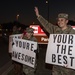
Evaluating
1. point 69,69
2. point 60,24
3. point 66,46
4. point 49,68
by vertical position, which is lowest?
point 49,68

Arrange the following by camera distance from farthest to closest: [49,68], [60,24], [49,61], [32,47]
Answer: [49,68] → [32,47] → [49,61] → [60,24]

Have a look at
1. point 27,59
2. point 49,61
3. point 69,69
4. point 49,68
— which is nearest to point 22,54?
point 27,59

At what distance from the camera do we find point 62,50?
628 cm

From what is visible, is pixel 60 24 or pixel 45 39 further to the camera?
pixel 45 39

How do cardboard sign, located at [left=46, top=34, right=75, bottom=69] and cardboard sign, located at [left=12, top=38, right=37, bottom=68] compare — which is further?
cardboard sign, located at [left=12, top=38, right=37, bottom=68]

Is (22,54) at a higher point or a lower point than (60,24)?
lower

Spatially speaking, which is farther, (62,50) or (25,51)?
(25,51)

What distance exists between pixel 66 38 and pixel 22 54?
6.08 feet

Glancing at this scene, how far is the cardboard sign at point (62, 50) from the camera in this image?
6.19 meters

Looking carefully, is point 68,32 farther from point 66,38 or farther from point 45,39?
point 45,39

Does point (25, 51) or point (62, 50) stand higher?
point (62, 50)

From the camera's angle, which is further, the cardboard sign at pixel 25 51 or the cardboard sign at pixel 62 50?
the cardboard sign at pixel 25 51

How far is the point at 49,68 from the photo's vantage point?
12.5 meters

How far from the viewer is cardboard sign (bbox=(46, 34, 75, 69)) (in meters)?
6.19
